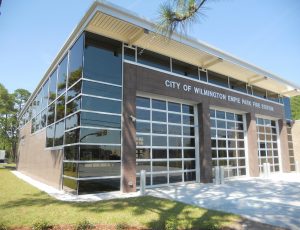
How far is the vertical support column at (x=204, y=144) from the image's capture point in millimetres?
14470

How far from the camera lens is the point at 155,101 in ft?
45.7

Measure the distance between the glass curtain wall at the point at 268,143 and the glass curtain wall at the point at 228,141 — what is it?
8.01ft

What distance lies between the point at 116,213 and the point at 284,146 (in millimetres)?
19358

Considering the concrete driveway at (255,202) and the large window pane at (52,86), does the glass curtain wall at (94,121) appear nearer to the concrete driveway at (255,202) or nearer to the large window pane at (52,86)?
the concrete driveway at (255,202)

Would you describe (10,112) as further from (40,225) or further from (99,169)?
(40,225)

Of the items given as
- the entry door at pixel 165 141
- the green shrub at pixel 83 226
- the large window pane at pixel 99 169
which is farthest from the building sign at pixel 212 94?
the green shrub at pixel 83 226

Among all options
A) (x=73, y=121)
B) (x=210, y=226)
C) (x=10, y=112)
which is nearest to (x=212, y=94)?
(x=73, y=121)

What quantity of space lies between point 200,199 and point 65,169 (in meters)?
6.30

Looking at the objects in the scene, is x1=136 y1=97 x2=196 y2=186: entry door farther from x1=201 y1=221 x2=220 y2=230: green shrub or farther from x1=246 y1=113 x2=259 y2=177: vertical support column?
x1=201 y1=221 x2=220 y2=230: green shrub

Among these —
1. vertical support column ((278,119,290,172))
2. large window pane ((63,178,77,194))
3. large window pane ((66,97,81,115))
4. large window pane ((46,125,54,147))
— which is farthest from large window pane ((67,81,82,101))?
vertical support column ((278,119,290,172))

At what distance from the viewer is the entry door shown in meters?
12.8

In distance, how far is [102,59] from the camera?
11.9 m

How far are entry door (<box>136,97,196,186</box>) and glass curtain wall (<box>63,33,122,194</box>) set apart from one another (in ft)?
5.31

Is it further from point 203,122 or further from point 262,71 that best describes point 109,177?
point 262,71
